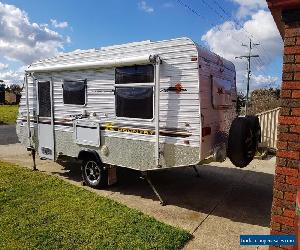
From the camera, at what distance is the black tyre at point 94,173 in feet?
26.3

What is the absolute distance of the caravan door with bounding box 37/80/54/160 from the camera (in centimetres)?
916

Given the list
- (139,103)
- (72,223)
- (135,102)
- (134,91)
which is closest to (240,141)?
(139,103)

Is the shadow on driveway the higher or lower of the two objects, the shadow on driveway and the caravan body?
the lower

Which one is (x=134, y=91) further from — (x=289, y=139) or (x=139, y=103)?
(x=289, y=139)

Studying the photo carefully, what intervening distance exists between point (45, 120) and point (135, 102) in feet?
11.7

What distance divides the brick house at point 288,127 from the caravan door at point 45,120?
6730 millimetres

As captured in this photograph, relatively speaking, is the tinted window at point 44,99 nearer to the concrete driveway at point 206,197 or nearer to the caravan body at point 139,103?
the caravan body at point 139,103

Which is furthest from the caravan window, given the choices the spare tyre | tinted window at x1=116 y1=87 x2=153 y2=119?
the spare tyre

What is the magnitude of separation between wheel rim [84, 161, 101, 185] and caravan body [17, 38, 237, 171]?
1.23 feet

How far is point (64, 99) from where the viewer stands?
872cm

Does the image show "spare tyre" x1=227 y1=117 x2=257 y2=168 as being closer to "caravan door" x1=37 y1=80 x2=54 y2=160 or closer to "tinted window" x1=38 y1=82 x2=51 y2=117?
"caravan door" x1=37 y1=80 x2=54 y2=160

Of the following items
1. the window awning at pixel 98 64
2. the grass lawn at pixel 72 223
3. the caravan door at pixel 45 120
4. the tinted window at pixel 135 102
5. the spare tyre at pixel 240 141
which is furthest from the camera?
the caravan door at pixel 45 120

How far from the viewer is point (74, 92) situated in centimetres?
843

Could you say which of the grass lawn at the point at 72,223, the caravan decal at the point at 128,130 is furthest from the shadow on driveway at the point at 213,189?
the caravan decal at the point at 128,130
